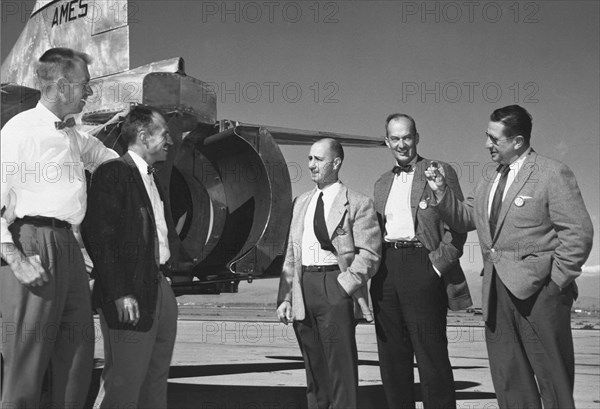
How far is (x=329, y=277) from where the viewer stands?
4133 mm

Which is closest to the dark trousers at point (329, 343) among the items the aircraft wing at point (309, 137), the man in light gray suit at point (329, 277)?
the man in light gray suit at point (329, 277)

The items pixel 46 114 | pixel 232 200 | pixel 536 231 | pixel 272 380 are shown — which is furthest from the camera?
pixel 272 380

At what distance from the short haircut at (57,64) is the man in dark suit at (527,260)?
1.80m

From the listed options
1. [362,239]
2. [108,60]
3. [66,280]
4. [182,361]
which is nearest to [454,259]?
[362,239]

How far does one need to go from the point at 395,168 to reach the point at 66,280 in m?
2.15

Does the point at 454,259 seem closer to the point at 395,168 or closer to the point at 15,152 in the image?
the point at 395,168

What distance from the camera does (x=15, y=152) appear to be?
3033mm

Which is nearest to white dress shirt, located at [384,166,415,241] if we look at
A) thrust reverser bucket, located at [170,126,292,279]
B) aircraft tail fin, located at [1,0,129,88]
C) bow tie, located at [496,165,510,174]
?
bow tie, located at [496,165,510,174]

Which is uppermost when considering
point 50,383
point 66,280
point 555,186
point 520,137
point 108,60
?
point 108,60

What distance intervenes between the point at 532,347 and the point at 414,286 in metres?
0.76

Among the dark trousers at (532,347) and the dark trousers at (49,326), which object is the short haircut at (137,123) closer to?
the dark trousers at (49,326)

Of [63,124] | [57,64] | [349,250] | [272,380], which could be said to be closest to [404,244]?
[349,250]

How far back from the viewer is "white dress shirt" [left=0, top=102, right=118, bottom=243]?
9.93 feet

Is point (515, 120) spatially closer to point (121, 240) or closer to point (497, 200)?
point (497, 200)
